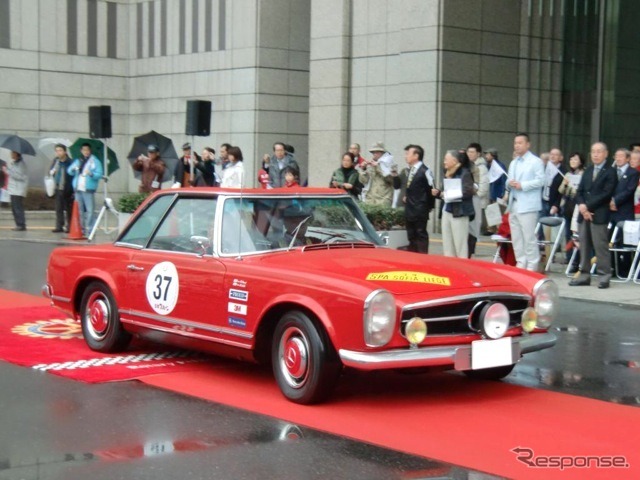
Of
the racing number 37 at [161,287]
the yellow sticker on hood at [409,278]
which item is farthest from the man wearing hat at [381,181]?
the yellow sticker on hood at [409,278]

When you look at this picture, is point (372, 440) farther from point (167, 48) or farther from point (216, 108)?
point (167, 48)

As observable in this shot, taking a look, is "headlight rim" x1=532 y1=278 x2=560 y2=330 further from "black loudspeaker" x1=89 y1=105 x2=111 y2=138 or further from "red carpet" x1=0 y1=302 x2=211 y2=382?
"black loudspeaker" x1=89 y1=105 x2=111 y2=138

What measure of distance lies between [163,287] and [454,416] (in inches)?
101

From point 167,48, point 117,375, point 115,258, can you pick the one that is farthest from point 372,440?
point 167,48

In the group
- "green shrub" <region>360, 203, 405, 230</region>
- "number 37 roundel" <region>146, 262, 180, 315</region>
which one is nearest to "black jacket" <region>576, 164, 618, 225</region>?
"green shrub" <region>360, 203, 405, 230</region>

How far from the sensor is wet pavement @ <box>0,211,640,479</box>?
5.71 metres

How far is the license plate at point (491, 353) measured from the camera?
276 inches

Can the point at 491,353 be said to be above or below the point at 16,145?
below

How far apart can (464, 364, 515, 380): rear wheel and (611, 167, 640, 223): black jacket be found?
5943 millimetres

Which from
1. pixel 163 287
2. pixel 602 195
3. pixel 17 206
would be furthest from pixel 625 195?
pixel 17 206

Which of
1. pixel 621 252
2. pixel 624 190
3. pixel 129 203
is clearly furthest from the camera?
pixel 129 203

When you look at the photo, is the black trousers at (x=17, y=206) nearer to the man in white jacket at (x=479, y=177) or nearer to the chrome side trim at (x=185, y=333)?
the man in white jacket at (x=479, y=177)

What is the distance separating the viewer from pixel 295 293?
716 cm

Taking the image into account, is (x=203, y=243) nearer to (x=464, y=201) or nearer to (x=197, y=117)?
(x=464, y=201)
